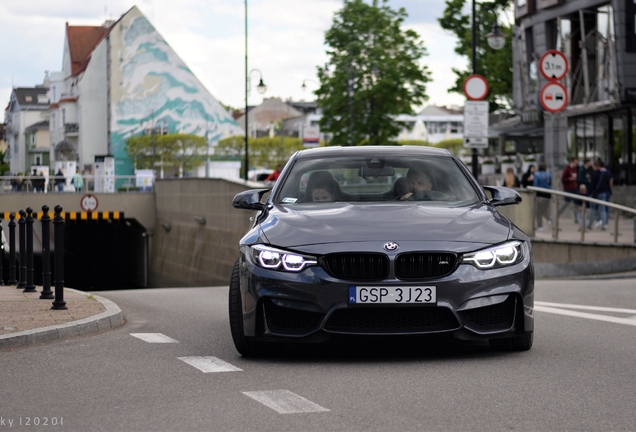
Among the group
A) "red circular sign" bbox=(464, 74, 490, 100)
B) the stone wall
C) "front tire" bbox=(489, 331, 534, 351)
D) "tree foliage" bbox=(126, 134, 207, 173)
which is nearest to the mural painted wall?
"tree foliage" bbox=(126, 134, 207, 173)

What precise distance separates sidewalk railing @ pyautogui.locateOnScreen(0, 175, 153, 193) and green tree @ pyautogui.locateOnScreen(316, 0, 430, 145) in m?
10.4

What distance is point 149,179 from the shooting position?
52938 mm

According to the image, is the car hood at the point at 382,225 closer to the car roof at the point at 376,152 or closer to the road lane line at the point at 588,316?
the car roof at the point at 376,152

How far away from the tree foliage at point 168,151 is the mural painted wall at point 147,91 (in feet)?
5.85

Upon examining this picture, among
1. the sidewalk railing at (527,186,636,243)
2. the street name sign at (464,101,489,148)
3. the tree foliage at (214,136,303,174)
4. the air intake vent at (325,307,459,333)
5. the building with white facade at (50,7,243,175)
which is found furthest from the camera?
the tree foliage at (214,136,303,174)

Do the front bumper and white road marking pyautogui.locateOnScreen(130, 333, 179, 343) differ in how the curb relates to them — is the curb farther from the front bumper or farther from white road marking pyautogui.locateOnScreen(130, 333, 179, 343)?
the front bumper

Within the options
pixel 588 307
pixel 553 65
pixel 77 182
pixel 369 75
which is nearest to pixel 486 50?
pixel 369 75

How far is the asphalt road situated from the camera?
546 centimetres

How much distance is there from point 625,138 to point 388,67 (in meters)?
21.6

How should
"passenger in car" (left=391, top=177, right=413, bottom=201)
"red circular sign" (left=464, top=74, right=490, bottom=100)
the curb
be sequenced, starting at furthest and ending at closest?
1. "red circular sign" (left=464, top=74, right=490, bottom=100)
2. the curb
3. "passenger in car" (left=391, top=177, right=413, bottom=201)

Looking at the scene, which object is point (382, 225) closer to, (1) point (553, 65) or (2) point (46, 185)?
(1) point (553, 65)

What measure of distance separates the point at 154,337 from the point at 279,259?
8.51 ft

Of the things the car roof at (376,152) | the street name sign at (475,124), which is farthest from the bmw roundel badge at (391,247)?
the street name sign at (475,124)

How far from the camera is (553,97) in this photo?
62.4ft
